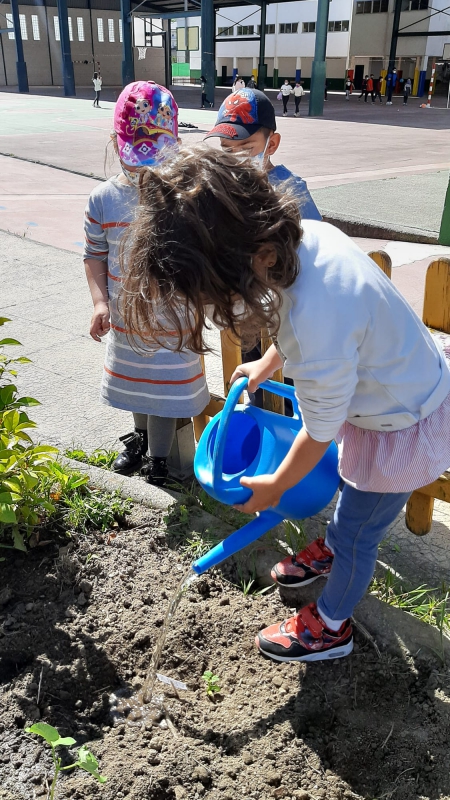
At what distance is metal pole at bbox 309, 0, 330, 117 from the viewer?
20.6 m

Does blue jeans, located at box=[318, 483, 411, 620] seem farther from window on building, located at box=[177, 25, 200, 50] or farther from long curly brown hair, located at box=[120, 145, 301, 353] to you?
window on building, located at box=[177, 25, 200, 50]

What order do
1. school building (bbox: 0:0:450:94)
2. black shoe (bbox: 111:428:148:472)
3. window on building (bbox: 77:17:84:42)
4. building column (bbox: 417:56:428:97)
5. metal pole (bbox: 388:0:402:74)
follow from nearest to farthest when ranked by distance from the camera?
black shoe (bbox: 111:428:148:472) → metal pole (bbox: 388:0:402:74) → school building (bbox: 0:0:450:94) → building column (bbox: 417:56:428:97) → window on building (bbox: 77:17:84:42)

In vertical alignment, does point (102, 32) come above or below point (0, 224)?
above

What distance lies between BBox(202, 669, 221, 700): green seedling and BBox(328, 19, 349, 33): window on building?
42.6m

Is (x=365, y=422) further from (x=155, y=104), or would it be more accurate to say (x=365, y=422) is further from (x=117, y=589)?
(x=155, y=104)

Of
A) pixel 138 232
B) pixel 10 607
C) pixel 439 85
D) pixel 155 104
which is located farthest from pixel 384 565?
pixel 439 85

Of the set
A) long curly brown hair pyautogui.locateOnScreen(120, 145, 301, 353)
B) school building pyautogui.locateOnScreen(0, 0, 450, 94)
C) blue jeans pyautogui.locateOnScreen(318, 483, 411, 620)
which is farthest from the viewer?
school building pyautogui.locateOnScreen(0, 0, 450, 94)

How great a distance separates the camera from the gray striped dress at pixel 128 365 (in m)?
2.25

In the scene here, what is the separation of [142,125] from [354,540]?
141 centimetres

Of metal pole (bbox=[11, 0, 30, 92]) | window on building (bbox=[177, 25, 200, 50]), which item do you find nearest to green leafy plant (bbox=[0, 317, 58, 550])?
metal pole (bbox=[11, 0, 30, 92])

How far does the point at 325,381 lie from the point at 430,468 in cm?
Result: 42

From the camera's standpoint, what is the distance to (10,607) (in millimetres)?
1958

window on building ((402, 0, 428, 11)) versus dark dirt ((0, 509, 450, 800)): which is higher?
window on building ((402, 0, 428, 11))

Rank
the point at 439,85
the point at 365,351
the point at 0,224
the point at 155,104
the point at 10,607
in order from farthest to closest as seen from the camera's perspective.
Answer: the point at 439,85, the point at 0,224, the point at 155,104, the point at 10,607, the point at 365,351
